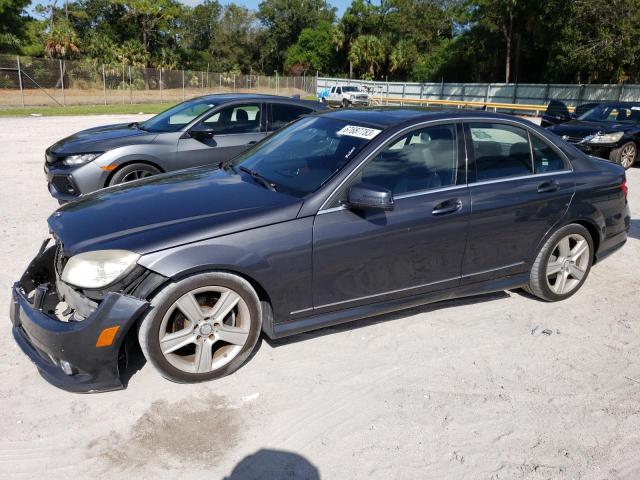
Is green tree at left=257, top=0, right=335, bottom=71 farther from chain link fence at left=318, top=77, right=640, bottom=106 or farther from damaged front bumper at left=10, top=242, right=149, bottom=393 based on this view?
damaged front bumper at left=10, top=242, right=149, bottom=393

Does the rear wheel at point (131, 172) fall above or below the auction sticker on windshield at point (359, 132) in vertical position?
below

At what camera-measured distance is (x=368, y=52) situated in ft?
208

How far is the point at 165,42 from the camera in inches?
2363

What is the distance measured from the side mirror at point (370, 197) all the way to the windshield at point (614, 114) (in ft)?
37.5

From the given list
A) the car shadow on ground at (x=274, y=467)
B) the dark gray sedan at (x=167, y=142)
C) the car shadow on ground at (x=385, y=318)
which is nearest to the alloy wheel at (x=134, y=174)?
the dark gray sedan at (x=167, y=142)

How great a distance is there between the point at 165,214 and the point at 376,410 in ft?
5.87

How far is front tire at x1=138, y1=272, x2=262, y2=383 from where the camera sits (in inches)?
128

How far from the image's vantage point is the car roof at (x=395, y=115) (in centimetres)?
420

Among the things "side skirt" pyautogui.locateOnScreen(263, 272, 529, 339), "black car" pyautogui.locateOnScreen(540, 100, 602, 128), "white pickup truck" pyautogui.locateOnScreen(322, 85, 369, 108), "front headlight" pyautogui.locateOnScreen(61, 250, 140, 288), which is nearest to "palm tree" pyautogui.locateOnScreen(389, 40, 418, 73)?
"white pickup truck" pyautogui.locateOnScreen(322, 85, 369, 108)

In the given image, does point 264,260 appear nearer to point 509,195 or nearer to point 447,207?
point 447,207

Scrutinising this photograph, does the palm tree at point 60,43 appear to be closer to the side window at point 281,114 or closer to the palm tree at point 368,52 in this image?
the palm tree at point 368,52

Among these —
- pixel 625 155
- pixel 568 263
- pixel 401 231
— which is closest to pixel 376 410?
pixel 401 231

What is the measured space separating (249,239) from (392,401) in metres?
1.33

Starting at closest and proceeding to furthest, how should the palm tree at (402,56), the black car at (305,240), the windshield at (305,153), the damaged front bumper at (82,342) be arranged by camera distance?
the damaged front bumper at (82,342) → the black car at (305,240) → the windshield at (305,153) → the palm tree at (402,56)
